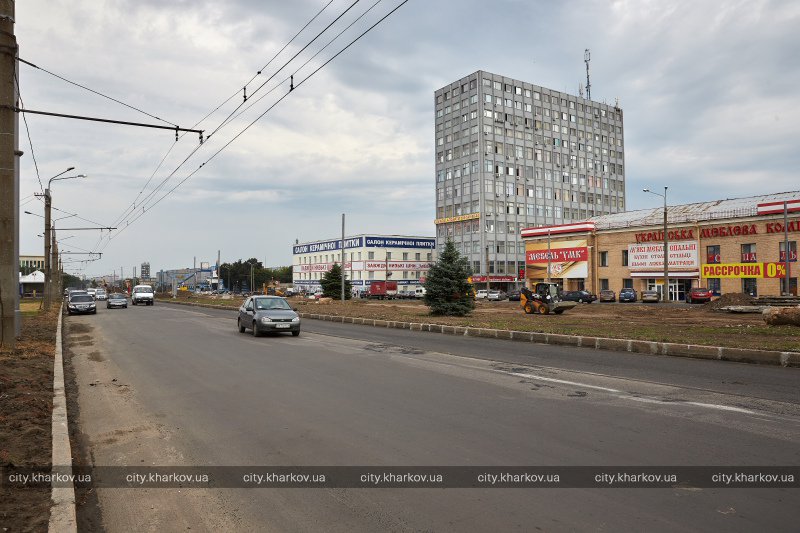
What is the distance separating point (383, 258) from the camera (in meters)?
105

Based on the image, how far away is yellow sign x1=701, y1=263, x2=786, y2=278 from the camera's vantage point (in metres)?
46.2

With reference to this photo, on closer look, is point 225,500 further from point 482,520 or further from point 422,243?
point 422,243

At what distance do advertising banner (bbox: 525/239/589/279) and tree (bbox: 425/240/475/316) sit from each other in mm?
34628

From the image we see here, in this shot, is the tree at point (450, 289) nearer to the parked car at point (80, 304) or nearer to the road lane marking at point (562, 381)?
the road lane marking at point (562, 381)

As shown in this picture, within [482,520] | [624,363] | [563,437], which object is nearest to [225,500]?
[482,520]

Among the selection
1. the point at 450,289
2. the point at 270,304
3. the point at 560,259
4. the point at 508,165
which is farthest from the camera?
the point at 508,165

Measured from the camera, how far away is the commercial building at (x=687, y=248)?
46531 mm

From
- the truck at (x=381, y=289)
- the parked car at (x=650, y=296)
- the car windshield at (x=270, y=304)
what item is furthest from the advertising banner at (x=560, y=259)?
the car windshield at (x=270, y=304)

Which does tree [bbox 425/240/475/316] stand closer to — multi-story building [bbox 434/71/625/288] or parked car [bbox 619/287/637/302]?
parked car [bbox 619/287/637/302]

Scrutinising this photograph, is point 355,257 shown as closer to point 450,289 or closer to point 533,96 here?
point 533,96

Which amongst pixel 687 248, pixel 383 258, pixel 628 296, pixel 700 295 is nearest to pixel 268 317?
pixel 700 295

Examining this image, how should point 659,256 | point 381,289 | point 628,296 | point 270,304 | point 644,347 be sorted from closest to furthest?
point 644,347 → point 270,304 → point 628,296 → point 659,256 → point 381,289

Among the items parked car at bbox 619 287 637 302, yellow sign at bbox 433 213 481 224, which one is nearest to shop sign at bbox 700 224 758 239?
parked car at bbox 619 287 637 302

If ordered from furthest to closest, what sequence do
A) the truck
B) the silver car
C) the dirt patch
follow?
the truck, the silver car, the dirt patch
